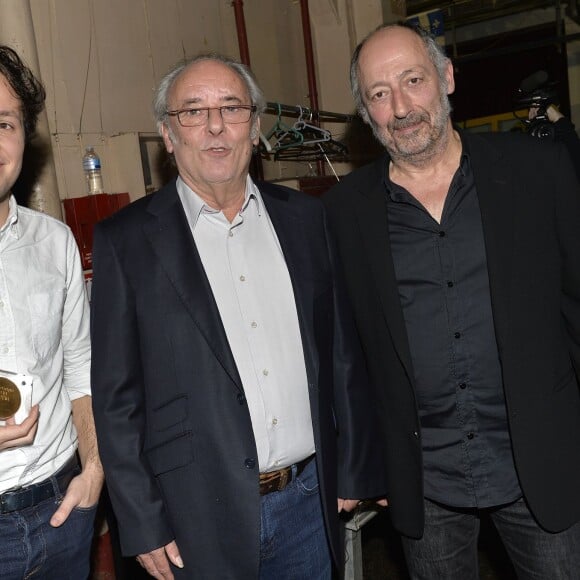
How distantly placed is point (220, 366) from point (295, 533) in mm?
576

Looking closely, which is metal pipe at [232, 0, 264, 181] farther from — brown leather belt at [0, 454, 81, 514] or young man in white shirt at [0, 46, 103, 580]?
brown leather belt at [0, 454, 81, 514]

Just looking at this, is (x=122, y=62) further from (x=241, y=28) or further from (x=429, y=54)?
(x=429, y=54)

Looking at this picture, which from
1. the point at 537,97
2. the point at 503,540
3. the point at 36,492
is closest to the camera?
the point at 36,492

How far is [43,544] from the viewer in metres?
1.63

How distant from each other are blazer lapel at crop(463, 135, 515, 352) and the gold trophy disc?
4.16 ft

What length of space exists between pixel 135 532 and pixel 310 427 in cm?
54

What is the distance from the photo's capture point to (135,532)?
1727 millimetres

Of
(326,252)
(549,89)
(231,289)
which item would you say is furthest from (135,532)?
(549,89)

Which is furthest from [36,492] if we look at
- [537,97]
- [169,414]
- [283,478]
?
[537,97]

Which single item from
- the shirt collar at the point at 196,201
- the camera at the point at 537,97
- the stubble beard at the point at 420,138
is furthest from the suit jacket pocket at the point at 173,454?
the camera at the point at 537,97

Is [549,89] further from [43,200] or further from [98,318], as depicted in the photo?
[98,318]

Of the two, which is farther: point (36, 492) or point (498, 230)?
point (498, 230)

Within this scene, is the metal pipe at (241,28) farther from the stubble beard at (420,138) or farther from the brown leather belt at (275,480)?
the brown leather belt at (275,480)

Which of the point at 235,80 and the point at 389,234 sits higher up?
the point at 235,80
